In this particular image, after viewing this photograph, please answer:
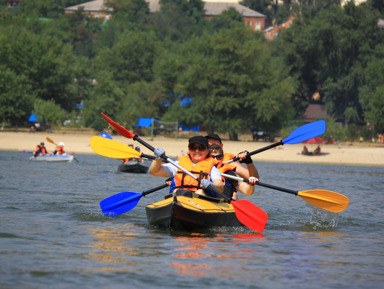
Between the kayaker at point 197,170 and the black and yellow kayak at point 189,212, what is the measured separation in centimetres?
17

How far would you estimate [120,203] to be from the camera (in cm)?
1227

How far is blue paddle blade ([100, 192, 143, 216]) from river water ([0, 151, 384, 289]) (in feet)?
0.76

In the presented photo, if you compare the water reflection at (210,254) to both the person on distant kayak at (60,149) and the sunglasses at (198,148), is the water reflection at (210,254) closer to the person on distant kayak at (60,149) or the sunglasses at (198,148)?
the sunglasses at (198,148)

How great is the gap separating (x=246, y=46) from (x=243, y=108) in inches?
201

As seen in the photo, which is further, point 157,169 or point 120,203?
point 120,203

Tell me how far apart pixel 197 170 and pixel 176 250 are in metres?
1.76

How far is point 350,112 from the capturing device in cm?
6266

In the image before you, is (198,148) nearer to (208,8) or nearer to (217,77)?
(217,77)

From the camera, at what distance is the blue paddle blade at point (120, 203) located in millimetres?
12195

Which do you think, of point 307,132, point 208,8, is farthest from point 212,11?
point 307,132

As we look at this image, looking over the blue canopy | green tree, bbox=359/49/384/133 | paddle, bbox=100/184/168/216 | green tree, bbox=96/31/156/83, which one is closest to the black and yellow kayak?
paddle, bbox=100/184/168/216

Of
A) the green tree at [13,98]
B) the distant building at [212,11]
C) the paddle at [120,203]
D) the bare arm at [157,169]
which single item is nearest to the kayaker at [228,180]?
the bare arm at [157,169]

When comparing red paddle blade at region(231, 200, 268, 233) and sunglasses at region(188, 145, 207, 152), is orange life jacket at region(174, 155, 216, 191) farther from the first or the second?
red paddle blade at region(231, 200, 268, 233)

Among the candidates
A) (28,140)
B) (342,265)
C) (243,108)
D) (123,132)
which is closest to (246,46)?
(243,108)
